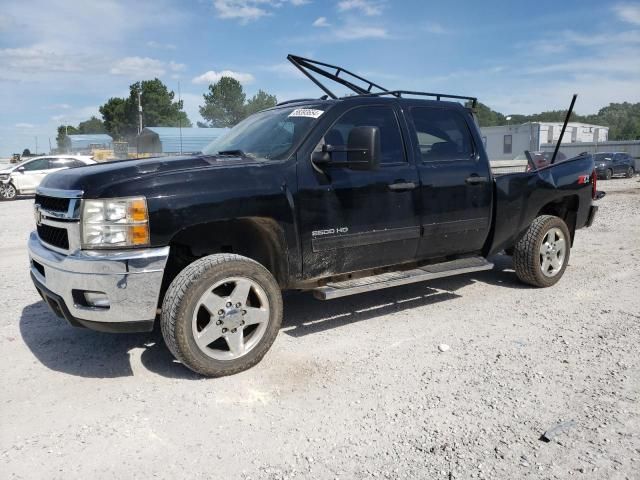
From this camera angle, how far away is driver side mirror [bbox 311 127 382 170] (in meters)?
3.78

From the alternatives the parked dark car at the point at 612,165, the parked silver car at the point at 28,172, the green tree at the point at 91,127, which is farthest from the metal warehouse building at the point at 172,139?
the green tree at the point at 91,127

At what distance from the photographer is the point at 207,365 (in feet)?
11.5

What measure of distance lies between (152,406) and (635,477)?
263 centimetres

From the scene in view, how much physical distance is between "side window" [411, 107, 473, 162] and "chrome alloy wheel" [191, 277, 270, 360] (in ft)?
6.63

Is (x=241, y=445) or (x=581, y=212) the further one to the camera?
(x=581, y=212)

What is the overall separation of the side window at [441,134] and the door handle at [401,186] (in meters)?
0.33

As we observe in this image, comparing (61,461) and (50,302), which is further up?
(50,302)

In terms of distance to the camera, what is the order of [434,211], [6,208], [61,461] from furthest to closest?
[6,208]
[434,211]
[61,461]

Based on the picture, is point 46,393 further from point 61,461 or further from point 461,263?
point 461,263

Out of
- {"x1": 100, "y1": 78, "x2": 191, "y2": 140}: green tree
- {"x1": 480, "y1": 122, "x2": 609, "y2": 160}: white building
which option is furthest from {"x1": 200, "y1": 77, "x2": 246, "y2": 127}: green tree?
{"x1": 480, "y1": 122, "x2": 609, "y2": 160}: white building

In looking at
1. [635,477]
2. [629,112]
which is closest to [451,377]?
[635,477]

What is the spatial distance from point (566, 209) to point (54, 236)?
5.32m

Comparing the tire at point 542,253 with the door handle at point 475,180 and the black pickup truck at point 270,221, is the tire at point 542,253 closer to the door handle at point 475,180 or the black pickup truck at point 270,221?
the black pickup truck at point 270,221

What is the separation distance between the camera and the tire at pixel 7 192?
18.1m
